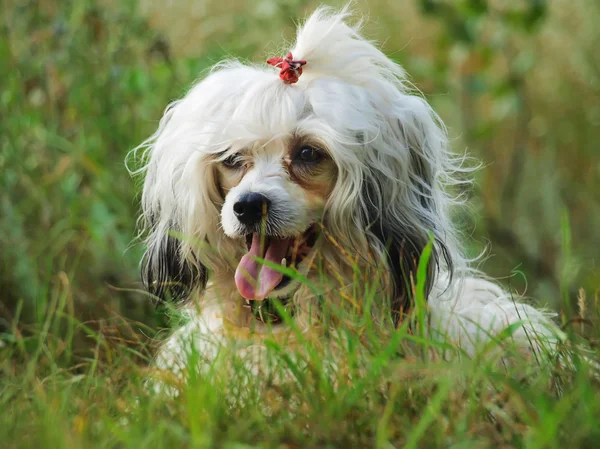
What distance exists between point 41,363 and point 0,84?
5.18 feet

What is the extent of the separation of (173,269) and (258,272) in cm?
40

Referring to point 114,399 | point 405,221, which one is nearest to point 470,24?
point 405,221

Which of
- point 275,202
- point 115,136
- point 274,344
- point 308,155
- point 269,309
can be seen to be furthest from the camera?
point 115,136

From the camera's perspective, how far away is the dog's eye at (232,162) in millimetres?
2727

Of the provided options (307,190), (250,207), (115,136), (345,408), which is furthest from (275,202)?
(115,136)

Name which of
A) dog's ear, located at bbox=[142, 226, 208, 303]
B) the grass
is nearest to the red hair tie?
dog's ear, located at bbox=[142, 226, 208, 303]

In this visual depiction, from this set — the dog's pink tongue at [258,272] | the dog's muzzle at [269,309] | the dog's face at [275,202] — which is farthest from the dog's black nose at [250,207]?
the dog's muzzle at [269,309]

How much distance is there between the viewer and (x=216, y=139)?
270 centimetres

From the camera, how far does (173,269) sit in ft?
9.68

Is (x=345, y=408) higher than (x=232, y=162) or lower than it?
higher

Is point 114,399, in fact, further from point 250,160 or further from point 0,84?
point 0,84

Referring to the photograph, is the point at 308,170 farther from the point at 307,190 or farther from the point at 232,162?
the point at 232,162

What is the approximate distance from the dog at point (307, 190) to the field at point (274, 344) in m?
0.27

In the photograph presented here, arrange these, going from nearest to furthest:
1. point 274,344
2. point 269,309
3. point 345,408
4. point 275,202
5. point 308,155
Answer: point 345,408
point 274,344
point 275,202
point 308,155
point 269,309
